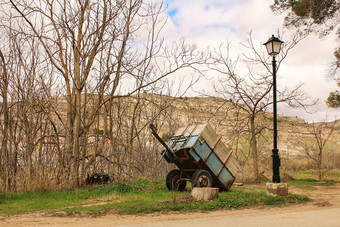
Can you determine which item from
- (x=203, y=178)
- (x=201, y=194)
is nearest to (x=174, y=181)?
(x=203, y=178)

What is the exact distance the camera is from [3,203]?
10164 mm

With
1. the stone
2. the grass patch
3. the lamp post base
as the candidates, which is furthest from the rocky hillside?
the stone

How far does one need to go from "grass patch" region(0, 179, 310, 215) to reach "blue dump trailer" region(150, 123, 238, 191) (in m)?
1.00

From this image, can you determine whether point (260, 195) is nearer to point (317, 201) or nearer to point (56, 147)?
point (317, 201)

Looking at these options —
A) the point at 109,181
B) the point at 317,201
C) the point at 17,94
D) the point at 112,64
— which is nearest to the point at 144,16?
the point at 112,64

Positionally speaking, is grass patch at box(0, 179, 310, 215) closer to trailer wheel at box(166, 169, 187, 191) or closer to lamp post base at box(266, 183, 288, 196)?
lamp post base at box(266, 183, 288, 196)

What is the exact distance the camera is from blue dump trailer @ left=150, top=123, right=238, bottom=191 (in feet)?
37.8

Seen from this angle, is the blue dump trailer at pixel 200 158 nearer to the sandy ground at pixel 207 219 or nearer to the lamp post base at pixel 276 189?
the lamp post base at pixel 276 189

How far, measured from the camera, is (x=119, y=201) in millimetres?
10211

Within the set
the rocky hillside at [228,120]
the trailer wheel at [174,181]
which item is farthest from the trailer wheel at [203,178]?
the rocky hillside at [228,120]

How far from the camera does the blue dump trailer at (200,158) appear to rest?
11.5 m

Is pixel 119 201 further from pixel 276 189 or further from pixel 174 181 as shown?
pixel 276 189

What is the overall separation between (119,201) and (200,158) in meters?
3.20

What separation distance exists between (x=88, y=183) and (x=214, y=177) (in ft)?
17.9
